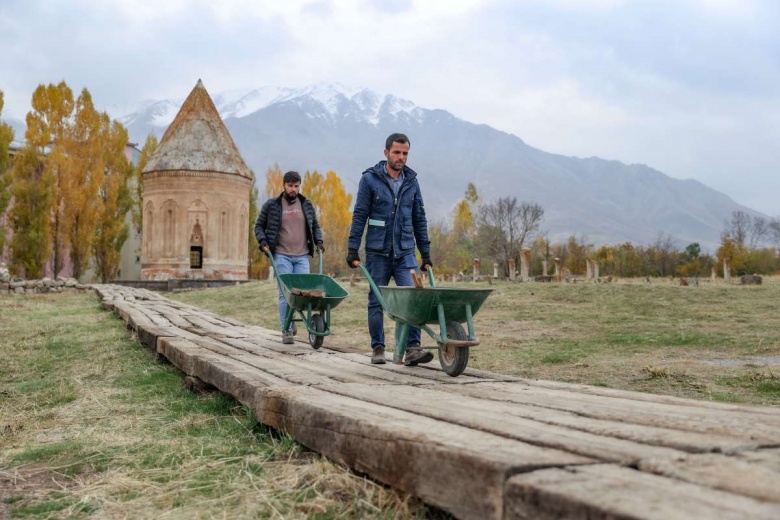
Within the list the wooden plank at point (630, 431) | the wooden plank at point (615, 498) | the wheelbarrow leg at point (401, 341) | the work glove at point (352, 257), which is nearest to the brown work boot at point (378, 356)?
the wheelbarrow leg at point (401, 341)

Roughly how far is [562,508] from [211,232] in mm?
32591

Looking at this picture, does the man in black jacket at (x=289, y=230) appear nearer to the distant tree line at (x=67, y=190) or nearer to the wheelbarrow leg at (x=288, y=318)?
the wheelbarrow leg at (x=288, y=318)

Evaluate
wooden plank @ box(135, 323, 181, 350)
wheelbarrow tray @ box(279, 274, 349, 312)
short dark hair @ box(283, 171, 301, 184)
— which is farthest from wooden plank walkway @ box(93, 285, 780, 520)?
short dark hair @ box(283, 171, 301, 184)

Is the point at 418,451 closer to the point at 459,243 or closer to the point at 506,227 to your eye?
the point at 506,227

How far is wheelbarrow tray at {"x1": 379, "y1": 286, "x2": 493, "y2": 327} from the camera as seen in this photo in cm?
468

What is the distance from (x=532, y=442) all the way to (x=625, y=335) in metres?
7.78

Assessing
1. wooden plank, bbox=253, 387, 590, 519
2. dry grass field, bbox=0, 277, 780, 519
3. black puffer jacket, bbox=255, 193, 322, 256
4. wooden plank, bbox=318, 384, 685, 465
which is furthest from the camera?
black puffer jacket, bbox=255, 193, 322, 256

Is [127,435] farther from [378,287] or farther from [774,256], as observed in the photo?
[774,256]

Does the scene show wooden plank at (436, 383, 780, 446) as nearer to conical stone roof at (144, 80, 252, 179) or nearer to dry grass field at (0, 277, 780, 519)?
dry grass field at (0, 277, 780, 519)

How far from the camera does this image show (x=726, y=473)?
6.59 ft

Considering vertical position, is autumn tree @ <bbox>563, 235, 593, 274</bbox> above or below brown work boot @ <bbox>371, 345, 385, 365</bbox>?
above

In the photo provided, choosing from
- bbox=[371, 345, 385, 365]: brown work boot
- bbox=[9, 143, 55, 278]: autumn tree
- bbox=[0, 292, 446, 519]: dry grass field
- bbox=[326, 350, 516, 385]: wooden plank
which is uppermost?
bbox=[9, 143, 55, 278]: autumn tree

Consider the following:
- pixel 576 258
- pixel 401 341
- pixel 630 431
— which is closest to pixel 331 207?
pixel 576 258

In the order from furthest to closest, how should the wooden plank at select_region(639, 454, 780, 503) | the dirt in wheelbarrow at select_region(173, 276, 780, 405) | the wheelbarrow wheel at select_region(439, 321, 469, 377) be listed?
the dirt in wheelbarrow at select_region(173, 276, 780, 405) < the wheelbarrow wheel at select_region(439, 321, 469, 377) < the wooden plank at select_region(639, 454, 780, 503)
